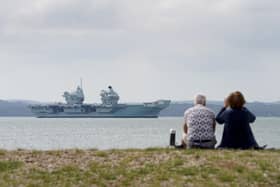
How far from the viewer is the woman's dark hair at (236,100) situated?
13750 millimetres

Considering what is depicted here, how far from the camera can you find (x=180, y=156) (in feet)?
40.5

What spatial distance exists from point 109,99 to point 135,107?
810 cm

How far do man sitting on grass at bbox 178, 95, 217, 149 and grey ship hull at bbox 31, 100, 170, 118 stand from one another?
119 m

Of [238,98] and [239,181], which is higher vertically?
[238,98]

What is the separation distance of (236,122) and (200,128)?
721 millimetres

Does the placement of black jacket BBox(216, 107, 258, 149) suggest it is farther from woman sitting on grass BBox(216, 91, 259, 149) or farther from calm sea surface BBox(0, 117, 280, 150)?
calm sea surface BBox(0, 117, 280, 150)

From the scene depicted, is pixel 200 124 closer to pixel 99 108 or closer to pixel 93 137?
pixel 93 137

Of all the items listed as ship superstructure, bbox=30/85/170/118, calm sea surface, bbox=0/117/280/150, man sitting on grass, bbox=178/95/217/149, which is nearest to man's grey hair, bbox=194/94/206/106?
man sitting on grass, bbox=178/95/217/149

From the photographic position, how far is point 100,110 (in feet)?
443

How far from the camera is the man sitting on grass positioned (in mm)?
13453

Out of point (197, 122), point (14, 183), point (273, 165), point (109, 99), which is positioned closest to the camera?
point (14, 183)

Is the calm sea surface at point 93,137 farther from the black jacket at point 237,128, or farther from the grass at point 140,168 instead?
the grass at point 140,168

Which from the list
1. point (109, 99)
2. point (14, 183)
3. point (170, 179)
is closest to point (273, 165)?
point (170, 179)

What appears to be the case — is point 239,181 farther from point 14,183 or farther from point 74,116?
point 74,116
